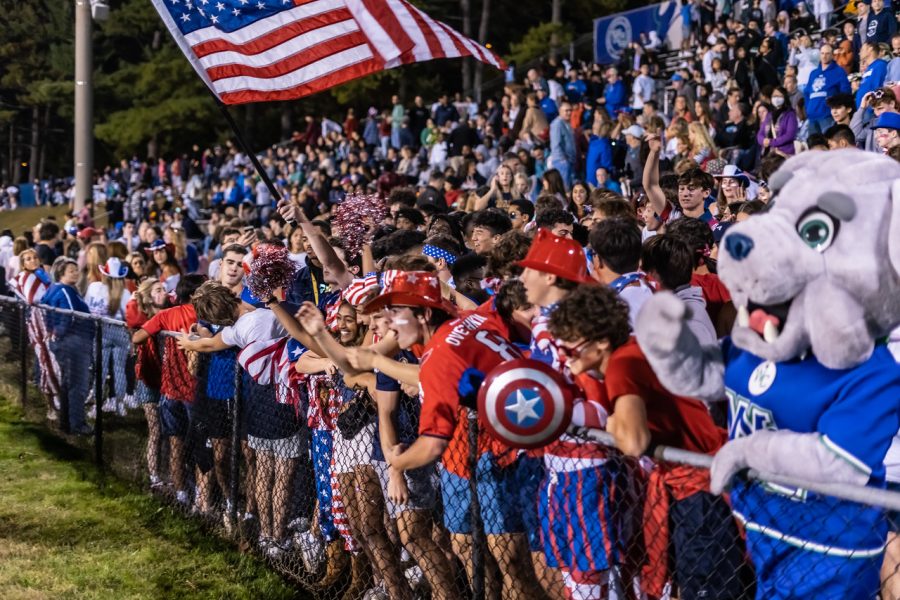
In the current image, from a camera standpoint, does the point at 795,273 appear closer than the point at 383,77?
Yes

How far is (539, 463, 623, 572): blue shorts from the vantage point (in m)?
3.74

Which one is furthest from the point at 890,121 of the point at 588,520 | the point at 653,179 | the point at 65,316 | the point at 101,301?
the point at 101,301

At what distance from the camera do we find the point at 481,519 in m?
4.21

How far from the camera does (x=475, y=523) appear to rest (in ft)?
13.6

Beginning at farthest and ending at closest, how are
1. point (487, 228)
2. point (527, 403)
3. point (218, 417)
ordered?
point (487, 228) → point (218, 417) → point (527, 403)

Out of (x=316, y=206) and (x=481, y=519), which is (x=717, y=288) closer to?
(x=481, y=519)

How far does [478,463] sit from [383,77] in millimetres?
34959

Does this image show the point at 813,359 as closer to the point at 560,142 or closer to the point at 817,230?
the point at 817,230

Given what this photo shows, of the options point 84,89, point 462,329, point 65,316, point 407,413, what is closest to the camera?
point 462,329

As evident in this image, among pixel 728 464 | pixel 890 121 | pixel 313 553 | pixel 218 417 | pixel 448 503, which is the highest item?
pixel 890 121

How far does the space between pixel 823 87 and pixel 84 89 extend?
11.4 metres

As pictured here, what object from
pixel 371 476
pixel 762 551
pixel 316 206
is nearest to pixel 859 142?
pixel 371 476

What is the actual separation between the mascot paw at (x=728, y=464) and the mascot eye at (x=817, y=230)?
0.59m

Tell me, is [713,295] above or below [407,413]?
above
